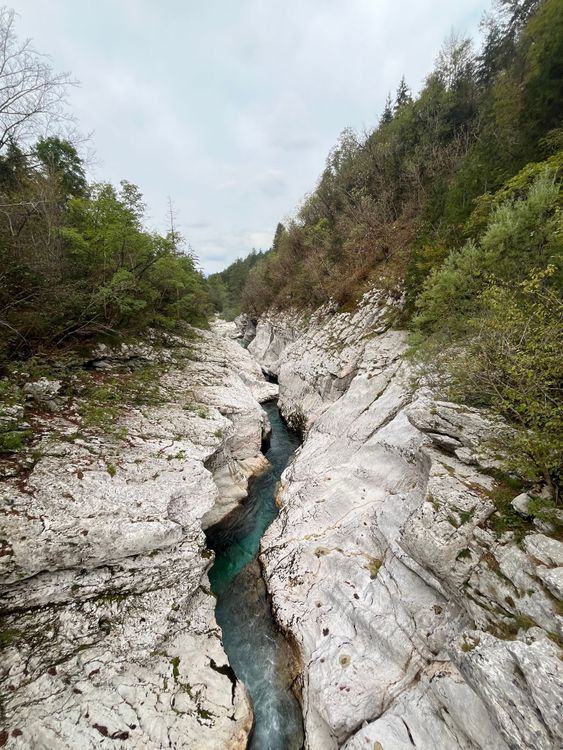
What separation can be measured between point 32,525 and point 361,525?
7.63 metres

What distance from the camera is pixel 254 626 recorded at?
6.96 metres

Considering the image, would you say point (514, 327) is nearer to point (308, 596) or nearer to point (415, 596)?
point (415, 596)

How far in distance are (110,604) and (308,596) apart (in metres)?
4.46

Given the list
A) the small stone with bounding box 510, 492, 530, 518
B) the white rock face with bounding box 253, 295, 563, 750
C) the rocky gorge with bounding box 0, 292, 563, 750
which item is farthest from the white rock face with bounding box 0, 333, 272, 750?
the small stone with bounding box 510, 492, 530, 518

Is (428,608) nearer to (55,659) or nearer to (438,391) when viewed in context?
(438,391)

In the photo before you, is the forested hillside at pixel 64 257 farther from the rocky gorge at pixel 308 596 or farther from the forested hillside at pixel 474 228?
the forested hillside at pixel 474 228

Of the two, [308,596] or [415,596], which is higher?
[415,596]

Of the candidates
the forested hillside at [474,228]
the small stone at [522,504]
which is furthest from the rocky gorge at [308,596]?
the forested hillside at [474,228]

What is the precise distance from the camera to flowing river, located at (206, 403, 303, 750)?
5422 mm

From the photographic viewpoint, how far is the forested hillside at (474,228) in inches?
208

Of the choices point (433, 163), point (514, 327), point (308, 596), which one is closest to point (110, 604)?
point (308, 596)

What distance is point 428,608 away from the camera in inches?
214

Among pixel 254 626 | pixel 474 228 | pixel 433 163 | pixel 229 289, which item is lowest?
pixel 254 626

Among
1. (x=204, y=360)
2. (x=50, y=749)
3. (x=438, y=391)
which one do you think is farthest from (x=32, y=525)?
(x=204, y=360)
